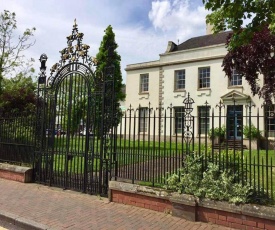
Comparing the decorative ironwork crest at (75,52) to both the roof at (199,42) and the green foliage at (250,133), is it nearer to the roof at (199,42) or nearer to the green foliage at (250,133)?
the green foliage at (250,133)

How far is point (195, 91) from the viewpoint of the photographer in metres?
24.6

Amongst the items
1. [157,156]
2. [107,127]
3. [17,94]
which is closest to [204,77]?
[17,94]

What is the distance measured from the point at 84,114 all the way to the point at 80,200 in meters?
2.35

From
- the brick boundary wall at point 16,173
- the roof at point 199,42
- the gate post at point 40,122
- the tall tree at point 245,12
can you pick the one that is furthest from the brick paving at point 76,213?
the roof at point 199,42

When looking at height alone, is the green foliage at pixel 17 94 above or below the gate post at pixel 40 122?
above

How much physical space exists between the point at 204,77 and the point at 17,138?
18.0 meters

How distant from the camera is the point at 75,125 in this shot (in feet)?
27.5

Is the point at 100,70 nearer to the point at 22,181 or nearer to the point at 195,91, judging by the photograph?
the point at 22,181

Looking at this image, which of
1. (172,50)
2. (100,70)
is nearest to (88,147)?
(100,70)

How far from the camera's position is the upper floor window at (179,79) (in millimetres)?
25781

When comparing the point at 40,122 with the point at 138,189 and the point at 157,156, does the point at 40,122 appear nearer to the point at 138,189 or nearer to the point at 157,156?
the point at 138,189

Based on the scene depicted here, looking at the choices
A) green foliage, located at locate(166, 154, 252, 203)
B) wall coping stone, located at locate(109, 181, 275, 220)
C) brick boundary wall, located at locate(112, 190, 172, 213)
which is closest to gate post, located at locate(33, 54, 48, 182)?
wall coping stone, located at locate(109, 181, 275, 220)

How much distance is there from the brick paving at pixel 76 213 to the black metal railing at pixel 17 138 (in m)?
1.83

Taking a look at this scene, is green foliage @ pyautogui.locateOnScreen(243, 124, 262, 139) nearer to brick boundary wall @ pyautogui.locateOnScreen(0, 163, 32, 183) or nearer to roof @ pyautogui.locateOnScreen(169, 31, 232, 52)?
brick boundary wall @ pyautogui.locateOnScreen(0, 163, 32, 183)
